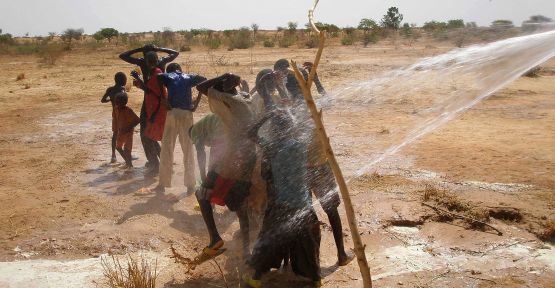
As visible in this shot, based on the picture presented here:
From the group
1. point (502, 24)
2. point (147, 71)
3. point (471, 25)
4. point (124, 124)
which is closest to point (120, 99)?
point (124, 124)

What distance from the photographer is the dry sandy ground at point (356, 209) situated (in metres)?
3.86

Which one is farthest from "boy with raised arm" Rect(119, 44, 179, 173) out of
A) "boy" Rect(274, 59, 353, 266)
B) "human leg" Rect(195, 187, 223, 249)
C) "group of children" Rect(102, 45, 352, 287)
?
"boy" Rect(274, 59, 353, 266)

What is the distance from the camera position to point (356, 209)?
5.05 meters

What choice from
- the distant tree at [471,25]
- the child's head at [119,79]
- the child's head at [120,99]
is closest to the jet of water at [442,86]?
the distant tree at [471,25]

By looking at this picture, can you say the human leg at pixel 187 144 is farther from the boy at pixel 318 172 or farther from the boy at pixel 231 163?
the boy at pixel 318 172

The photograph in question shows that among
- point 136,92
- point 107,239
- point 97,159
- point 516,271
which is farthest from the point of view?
point 136,92

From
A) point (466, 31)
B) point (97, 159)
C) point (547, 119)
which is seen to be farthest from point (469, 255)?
point (547, 119)

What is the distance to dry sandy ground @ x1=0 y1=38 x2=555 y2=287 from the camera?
152 inches

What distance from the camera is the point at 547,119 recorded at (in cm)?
915

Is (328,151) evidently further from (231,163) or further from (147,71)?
(147,71)

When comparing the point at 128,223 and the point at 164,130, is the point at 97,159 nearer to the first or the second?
the point at 164,130

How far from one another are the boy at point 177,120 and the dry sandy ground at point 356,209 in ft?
1.05

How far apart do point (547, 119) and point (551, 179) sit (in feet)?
12.9

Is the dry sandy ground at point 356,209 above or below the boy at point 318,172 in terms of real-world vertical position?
below
